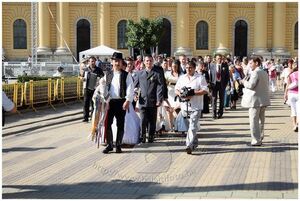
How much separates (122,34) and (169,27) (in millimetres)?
4444

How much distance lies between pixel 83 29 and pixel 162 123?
44.1 m

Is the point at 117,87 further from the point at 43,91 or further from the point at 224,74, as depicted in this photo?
the point at 43,91

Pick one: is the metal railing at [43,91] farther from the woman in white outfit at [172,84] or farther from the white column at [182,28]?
the white column at [182,28]

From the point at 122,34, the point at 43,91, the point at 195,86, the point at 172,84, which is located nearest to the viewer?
the point at 195,86

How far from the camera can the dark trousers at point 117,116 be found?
11539mm

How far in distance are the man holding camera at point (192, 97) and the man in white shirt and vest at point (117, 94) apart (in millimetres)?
983

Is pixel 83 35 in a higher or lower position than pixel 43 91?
higher

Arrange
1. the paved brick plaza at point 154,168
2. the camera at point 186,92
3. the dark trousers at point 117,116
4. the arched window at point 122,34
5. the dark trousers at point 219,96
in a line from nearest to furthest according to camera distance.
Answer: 1. the paved brick plaza at point 154,168
2. the camera at point 186,92
3. the dark trousers at point 117,116
4. the dark trousers at point 219,96
5. the arched window at point 122,34

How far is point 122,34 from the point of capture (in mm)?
57094

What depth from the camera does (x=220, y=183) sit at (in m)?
8.63

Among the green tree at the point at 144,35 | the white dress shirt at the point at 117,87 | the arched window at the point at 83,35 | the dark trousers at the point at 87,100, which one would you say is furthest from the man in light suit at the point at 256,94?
the arched window at the point at 83,35

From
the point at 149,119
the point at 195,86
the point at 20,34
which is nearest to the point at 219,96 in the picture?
the point at 149,119

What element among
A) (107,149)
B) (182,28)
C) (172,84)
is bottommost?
(107,149)

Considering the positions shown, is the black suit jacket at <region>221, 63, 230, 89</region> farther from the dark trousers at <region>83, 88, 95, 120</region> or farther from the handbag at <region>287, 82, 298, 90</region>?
the handbag at <region>287, 82, 298, 90</region>
